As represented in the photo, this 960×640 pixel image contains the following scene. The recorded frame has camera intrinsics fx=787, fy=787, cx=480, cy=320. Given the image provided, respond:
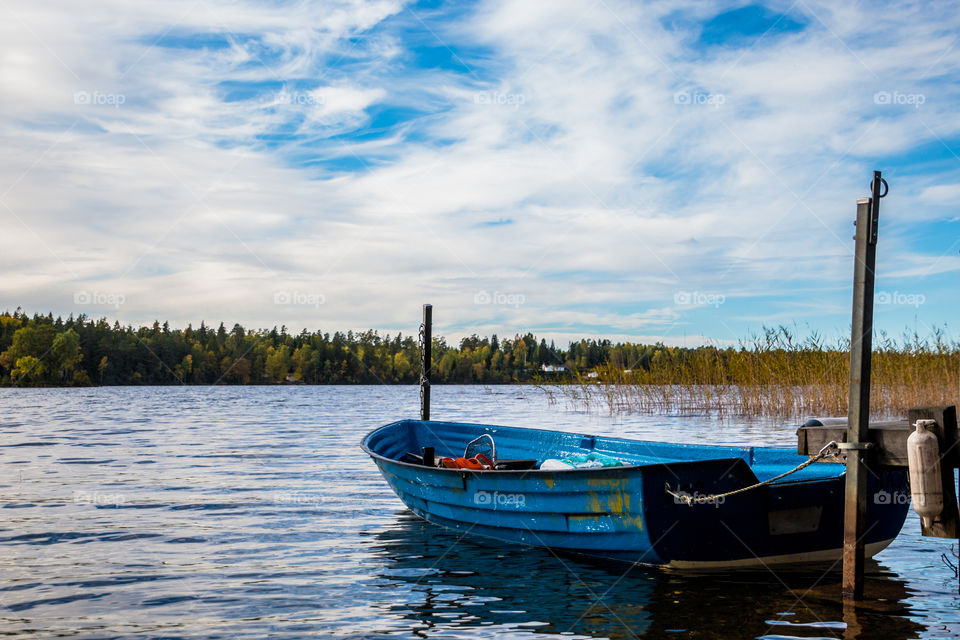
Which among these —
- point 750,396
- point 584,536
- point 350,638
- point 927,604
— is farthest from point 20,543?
point 750,396

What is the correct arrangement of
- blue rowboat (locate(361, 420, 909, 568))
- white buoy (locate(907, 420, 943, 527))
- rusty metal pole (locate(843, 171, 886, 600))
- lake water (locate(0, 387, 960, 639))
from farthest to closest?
blue rowboat (locate(361, 420, 909, 568)) → rusty metal pole (locate(843, 171, 886, 600)) → lake water (locate(0, 387, 960, 639)) → white buoy (locate(907, 420, 943, 527))

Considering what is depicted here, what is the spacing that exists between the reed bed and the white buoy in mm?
12929

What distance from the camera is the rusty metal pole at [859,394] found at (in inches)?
259

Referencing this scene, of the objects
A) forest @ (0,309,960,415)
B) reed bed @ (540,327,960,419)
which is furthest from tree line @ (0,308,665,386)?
reed bed @ (540,327,960,419)

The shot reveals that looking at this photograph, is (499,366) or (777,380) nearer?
(777,380)

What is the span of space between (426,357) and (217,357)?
3451 inches

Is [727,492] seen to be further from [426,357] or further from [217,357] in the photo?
[217,357]

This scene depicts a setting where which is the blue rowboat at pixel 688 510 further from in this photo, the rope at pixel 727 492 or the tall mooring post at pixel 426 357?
the tall mooring post at pixel 426 357

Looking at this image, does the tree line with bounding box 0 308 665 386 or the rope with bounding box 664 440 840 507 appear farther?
the tree line with bounding box 0 308 665 386

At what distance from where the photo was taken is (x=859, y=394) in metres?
6.57

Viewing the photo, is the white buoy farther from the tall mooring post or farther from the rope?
the tall mooring post

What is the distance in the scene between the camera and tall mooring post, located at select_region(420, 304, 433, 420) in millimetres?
16141

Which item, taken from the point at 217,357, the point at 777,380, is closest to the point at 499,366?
the point at 217,357

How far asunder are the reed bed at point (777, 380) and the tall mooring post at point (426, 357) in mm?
10327
